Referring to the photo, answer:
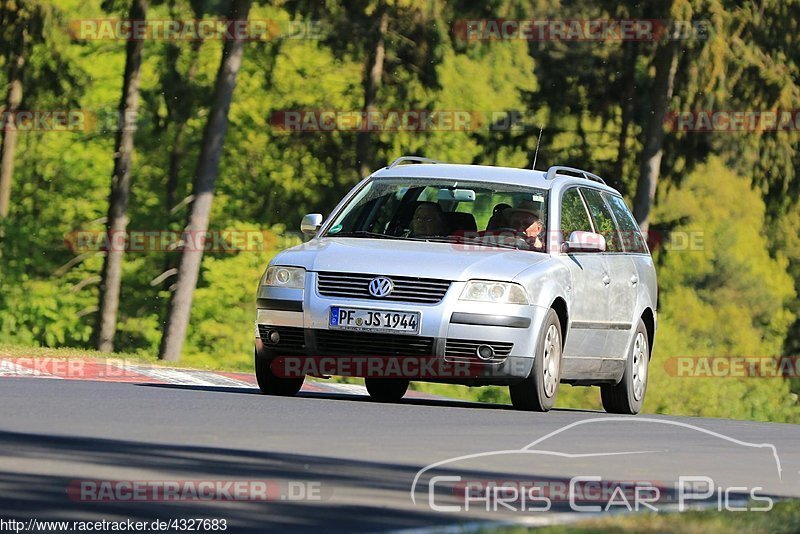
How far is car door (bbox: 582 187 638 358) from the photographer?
1600cm

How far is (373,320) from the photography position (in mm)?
13938

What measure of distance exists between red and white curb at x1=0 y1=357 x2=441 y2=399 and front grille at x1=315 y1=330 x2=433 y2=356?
2686 millimetres

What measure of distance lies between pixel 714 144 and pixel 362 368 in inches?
1079

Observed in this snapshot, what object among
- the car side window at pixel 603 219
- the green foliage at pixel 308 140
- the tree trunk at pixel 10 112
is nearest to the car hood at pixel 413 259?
the car side window at pixel 603 219

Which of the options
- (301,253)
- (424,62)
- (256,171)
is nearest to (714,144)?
(424,62)

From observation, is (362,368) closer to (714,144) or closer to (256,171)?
(714,144)

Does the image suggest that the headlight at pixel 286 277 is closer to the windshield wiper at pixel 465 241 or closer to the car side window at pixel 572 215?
the windshield wiper at pixel 465 241

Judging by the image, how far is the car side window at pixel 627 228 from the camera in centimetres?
1714

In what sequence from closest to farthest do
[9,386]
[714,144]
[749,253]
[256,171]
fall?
[9,386] < [714,144] < [256,171] < [749,253]

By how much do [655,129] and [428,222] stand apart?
23.1 meters

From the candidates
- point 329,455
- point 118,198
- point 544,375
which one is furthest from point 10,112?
point 329,455

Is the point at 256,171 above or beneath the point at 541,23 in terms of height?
beneath

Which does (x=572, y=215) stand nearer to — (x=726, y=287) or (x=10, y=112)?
(x=10, y=112)

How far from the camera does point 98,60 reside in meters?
57.2
